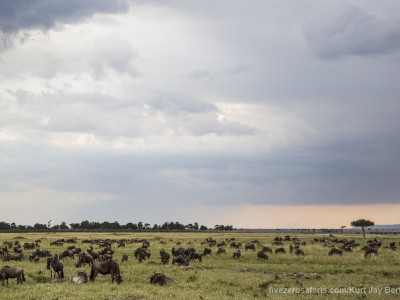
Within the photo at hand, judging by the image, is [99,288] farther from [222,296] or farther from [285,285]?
[285,285]

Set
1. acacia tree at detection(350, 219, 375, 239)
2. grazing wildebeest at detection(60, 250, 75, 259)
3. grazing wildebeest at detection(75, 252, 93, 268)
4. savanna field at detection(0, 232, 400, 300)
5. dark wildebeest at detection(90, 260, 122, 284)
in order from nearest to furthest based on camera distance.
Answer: savanna field at detection(0, 232, 400, 300), dark wildebeest at detection(90, 260, 122, 284), grazing wildebeest at detection(75, 252, 93, 268), grazing wildebeest at detection(60, 250, 75, 259), acacia tree at detection(350, 219, 375, 239)

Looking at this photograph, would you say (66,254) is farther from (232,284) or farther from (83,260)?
(232,284)

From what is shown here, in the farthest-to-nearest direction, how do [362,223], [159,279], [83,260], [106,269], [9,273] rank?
[362,223]
[83,260]
[106,269]
[159,279]
[9,273]

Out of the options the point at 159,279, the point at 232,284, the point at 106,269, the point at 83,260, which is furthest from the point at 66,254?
the point at 232,284

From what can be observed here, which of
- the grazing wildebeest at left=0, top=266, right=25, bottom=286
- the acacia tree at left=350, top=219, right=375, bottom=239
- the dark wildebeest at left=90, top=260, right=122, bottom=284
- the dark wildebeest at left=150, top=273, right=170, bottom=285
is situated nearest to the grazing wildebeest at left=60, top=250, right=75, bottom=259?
the grazing wildebeest at left=0, top=266, right=25, bottom=286

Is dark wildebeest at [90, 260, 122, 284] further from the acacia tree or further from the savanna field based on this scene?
the acacia tree

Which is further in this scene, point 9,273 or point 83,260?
point 83,260

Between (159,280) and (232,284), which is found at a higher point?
(159,280)

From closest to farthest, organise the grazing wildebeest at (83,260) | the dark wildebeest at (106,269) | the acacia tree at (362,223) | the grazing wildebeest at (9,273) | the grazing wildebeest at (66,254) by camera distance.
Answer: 1. the grazing wildebeest at (9,273)
2. the dark wildebeest at (106,269)
3. the grazing wildebeest at (83,260)
4. the grazing wildebeest at (66,254)
5. the acacia tree at (362,223)

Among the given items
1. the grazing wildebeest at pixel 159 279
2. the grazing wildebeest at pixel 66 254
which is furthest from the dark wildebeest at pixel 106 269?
the grazing wildebeest at pixel 66 254

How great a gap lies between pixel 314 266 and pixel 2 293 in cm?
2341

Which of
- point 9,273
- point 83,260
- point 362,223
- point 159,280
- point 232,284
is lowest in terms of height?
point 232,284

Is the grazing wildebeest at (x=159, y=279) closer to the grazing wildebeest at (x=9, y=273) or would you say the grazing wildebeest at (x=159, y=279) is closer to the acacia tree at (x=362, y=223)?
the grazing wildebeest at (x=9, y=273)

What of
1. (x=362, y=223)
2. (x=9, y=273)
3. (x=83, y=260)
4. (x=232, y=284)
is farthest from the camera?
(x=362, y=223)
